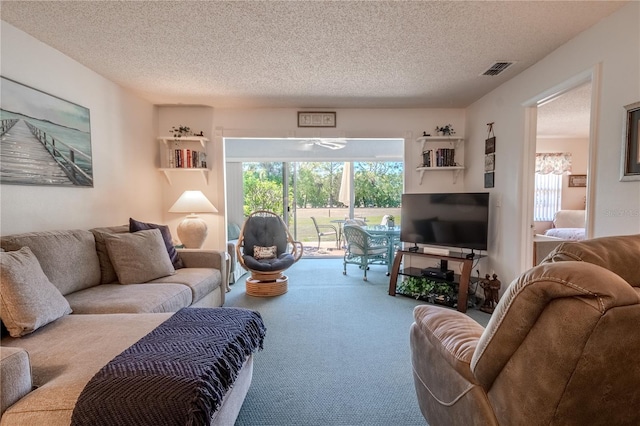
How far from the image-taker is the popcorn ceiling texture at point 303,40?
1898 millimetres

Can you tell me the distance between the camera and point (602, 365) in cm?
73

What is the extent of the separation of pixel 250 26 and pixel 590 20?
228 cm

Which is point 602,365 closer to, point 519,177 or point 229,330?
point 229,330

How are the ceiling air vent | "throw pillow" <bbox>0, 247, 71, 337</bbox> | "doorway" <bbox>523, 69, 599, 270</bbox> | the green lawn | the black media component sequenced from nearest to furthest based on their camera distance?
"throw pillow" <bbox>0, 247, 71, 337</bbox> → the ceiling air vent → the black media component → "doorway" <bbox>523, 69, 599, 270</bbox> → the green lawn

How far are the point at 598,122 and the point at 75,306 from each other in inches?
142

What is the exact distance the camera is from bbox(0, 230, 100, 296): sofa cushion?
1.91 metres

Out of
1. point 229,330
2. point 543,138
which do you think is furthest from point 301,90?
point 543,138

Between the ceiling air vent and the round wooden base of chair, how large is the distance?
3.11 m

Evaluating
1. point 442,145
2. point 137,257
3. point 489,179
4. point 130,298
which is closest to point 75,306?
point 130,298

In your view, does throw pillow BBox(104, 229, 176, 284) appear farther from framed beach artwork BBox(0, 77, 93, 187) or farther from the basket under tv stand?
the basket under tv stand

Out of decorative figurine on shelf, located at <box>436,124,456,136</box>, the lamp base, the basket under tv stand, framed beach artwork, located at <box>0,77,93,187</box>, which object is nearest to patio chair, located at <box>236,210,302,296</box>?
the lamp base

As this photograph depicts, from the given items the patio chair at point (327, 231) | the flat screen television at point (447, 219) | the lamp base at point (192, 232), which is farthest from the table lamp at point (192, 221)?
the patio chair at point (327, 231)

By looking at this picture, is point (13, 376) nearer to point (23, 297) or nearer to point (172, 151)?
point (23, 297)

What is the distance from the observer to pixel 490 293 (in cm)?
317
